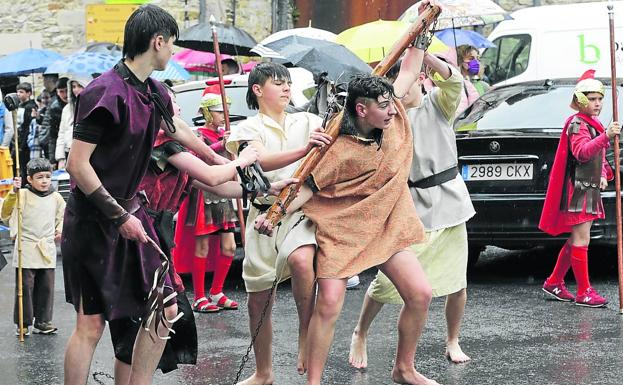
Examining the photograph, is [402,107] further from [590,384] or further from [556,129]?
[556,129]

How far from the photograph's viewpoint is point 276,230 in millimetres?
6750

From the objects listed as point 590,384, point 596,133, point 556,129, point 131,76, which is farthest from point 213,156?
point 556,129

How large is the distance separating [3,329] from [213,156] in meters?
3.80

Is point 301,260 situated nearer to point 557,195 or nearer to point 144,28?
point 144,28

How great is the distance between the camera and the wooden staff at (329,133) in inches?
245

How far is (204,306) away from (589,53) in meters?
8.82

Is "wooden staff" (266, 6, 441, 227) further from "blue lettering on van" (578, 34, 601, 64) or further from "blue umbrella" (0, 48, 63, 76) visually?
"blue umbrella" (0, 48, 63, 76)

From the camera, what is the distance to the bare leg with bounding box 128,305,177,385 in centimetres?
578

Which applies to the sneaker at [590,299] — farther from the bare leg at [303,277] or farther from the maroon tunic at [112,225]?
the maroon tunic at [112,225]

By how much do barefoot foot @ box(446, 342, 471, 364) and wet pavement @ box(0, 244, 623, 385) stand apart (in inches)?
1.9

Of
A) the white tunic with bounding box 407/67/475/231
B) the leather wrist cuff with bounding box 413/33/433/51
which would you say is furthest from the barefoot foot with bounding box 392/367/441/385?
the leather wrist cuff with bounding box 413/33/433/51

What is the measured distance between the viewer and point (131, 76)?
5578 mm

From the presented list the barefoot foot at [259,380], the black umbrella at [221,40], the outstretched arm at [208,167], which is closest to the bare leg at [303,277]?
the barefoot foot at [259,380]

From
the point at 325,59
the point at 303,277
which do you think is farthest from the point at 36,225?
the point at 303,277
